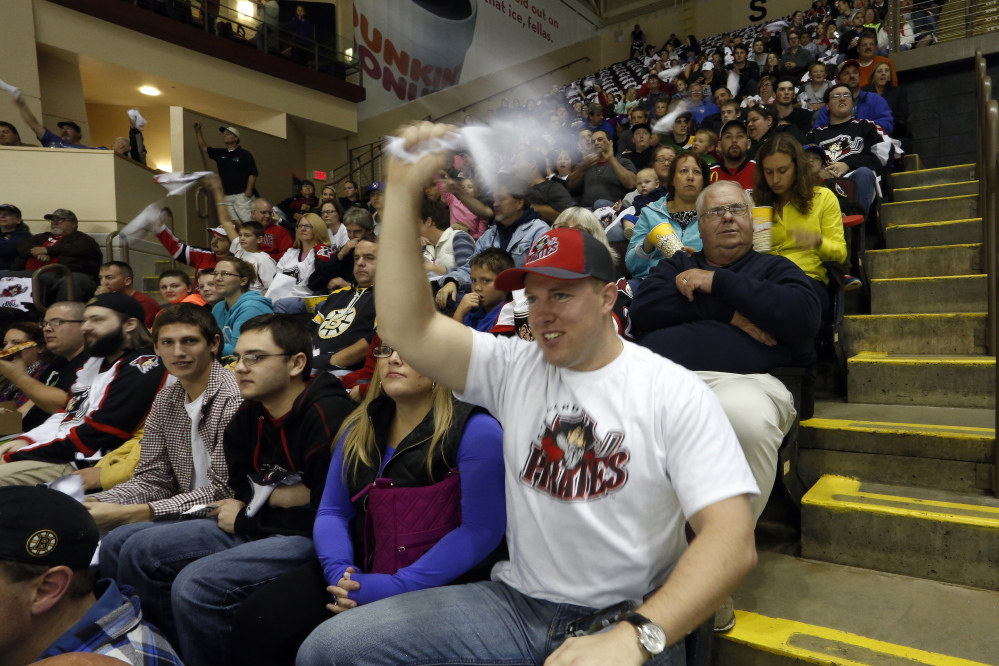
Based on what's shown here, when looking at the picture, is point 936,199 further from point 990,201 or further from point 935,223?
point 990,201

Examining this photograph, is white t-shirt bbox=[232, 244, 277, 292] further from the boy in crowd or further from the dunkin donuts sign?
the dunkin donuts sign

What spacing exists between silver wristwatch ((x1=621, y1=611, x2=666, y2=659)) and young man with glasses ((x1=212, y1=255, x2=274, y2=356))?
11.4 feet

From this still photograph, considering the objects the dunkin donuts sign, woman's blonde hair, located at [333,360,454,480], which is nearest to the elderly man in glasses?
woman's blonde hair, located at [333,360,454,480]

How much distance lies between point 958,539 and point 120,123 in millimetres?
14231

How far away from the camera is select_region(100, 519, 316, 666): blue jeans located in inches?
72.4

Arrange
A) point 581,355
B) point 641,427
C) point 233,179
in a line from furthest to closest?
point 233,179
point 581,355
point 641,427

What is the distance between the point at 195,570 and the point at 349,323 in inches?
76.7

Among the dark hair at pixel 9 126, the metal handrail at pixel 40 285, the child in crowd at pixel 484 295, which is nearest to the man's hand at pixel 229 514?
the child in crowd at pixel 484 295

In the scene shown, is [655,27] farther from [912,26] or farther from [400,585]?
[400,585]

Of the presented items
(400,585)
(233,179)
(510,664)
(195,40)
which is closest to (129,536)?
(400,585)

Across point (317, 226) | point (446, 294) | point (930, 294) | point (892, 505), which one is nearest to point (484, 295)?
point (446, 294)

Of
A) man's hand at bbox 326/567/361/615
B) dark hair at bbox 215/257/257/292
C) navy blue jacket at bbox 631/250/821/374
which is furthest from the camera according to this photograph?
dark hair at bbox 215/257/257/292

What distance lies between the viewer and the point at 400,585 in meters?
1.59

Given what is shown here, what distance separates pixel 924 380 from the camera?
274cm
